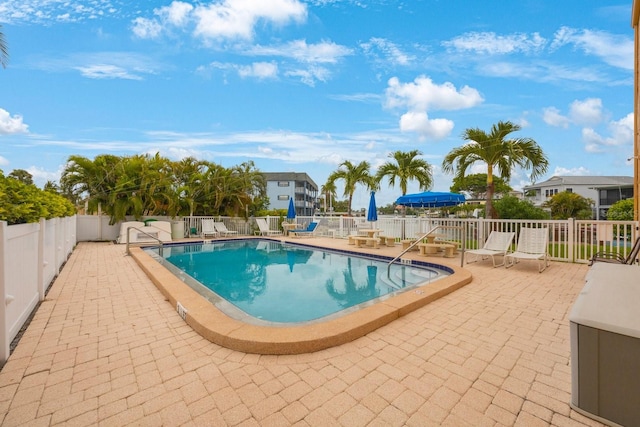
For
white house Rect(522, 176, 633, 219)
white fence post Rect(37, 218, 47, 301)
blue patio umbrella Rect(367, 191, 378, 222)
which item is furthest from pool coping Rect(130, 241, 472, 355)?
white house Rect(522, 176, 633, 219)

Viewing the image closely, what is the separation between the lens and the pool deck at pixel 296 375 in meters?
1.87

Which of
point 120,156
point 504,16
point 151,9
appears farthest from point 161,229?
point 504,16

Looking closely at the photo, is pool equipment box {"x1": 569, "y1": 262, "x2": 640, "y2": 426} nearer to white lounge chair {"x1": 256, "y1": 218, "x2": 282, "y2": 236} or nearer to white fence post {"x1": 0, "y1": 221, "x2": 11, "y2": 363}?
white fence post {"x1": 0, "y1": 221, "x2": 11, "y2": 363}

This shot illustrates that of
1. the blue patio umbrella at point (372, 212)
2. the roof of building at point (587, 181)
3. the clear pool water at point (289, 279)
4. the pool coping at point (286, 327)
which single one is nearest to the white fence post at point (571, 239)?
the clear pool water at point (289, 279)

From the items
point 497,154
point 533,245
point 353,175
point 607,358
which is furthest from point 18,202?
point 353,175

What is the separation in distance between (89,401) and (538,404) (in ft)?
10.3

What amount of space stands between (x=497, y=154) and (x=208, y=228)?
45.8 feet

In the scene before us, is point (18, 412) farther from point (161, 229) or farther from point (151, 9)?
point (161, 229)

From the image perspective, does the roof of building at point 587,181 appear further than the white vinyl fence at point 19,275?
Yes

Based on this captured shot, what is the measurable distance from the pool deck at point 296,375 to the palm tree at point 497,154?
32.4 feet

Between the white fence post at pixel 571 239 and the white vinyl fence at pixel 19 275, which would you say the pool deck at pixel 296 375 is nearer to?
the white vinyl fence at pixel 19 275

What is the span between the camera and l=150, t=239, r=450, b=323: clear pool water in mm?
4727

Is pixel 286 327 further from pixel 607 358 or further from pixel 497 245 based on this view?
pixel 497 245

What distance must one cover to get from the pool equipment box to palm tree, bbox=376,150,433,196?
16.5 metres
